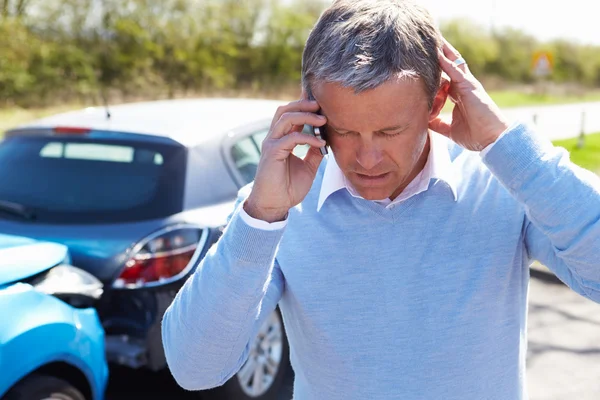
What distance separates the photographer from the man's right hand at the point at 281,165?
56.7 inches

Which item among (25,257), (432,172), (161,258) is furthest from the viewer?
(161,258)

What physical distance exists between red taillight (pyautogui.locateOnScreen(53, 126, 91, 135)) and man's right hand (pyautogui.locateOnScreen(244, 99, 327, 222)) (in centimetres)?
258

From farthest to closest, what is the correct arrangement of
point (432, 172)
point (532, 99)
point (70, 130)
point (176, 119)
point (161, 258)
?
1. point (532, 99)
2. point (176, 119)
3. point (70, 130)
4. point (161, 258)
5. point (432, 172)

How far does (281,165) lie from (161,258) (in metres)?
2.10

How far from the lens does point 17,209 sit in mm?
3662

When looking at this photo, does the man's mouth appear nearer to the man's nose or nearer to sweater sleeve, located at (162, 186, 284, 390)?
the man's nose

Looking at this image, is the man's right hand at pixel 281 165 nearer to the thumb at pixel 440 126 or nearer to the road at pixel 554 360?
the thumb at pixel 440 126

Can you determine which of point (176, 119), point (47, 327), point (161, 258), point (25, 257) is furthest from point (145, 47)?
point (47, 327)

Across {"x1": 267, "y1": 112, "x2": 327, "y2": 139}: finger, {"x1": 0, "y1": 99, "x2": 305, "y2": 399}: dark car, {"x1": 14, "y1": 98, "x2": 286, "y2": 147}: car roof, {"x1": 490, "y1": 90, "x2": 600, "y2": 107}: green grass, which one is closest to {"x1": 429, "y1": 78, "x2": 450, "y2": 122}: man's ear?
{"x1": 267, "y1": 112, "x2": 327, "y2": 139}: finger

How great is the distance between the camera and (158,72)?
1088 inches

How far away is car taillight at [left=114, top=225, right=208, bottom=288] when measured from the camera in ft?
11.2

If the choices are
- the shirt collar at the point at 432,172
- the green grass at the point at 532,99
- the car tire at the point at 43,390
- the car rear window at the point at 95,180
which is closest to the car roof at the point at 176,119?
the car rear window at the point at 95,180

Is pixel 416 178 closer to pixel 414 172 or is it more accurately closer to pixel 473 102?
pixel 414 172

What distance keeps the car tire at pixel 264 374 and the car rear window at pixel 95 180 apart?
92 cm
